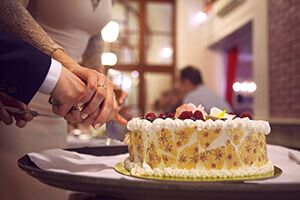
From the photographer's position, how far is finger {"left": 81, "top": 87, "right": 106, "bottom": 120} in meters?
0.70

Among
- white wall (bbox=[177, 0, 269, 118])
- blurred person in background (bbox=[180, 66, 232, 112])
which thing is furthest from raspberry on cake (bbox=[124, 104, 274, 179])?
white wall (bbox=[177, 0, 269, 118])

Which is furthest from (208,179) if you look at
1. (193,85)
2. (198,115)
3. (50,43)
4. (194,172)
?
(193,85)

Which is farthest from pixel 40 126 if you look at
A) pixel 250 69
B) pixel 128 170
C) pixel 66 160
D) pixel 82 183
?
pixel 250 69

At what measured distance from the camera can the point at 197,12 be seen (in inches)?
329

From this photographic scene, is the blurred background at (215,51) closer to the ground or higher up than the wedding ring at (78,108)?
higher up

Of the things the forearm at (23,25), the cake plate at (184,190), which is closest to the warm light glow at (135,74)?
the forearm at (23,25)

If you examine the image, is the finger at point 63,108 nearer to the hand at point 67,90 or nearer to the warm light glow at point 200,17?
the hand at point 67,90

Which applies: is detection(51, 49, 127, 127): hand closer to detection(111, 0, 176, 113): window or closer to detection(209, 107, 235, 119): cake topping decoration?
detection(209, 107, 235, 119): cake topping decoration

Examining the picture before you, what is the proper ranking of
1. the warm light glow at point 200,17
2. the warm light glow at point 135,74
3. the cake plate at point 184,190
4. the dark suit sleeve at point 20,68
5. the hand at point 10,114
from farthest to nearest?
the warm light glow at point 135,74 → the warm light glow at point 200,17 → the hand at point 10,114 → the dark suit sleeve at point 20,68 → the cake plate at point 184,190

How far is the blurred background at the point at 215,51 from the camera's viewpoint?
471cm

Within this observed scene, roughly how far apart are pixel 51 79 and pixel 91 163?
0.77ft

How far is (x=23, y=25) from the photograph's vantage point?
794 mm

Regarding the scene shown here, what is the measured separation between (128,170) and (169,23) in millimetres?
8211

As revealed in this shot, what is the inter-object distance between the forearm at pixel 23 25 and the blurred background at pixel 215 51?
13.0 feet
